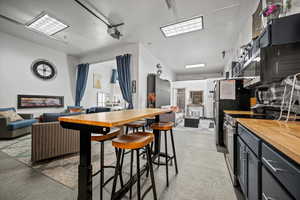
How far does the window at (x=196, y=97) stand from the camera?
7.90 m

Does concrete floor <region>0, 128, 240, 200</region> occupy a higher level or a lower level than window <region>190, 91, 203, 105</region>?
lower

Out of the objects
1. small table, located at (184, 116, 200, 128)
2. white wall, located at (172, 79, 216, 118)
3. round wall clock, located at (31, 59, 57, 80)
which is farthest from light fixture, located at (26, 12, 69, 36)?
white wall, located at (172, 79, 216, 118)

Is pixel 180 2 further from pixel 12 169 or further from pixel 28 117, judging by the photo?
pixel 28 117

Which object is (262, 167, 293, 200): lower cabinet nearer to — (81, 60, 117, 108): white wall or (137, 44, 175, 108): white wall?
(137, 44, 175, 108): white wall

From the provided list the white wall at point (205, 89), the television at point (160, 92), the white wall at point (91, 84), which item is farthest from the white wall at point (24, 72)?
the white wall at point (205, 89)

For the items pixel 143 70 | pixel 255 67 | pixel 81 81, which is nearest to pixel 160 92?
pixel 143 70

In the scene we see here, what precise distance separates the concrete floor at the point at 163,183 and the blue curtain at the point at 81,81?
11.3ft

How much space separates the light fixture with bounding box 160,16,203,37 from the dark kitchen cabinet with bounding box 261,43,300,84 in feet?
7.21

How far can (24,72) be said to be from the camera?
13.5ft

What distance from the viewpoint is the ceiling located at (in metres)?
2.54

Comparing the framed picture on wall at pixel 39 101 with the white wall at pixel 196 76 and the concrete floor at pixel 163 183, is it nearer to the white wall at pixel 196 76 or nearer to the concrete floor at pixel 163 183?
the concrete floor at pixel 163 183

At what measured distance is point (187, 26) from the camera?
3266 mm

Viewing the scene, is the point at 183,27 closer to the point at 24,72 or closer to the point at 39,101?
the point at 24,72

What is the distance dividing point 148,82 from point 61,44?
3.59 m
